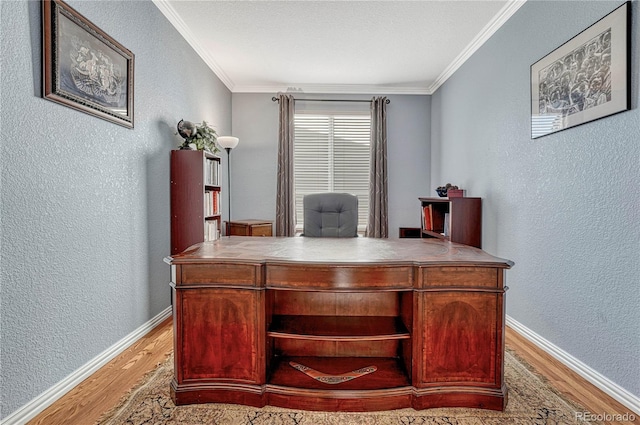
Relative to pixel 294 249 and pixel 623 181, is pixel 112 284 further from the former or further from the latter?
pixel 623 181

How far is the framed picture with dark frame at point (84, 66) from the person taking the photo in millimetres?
1596

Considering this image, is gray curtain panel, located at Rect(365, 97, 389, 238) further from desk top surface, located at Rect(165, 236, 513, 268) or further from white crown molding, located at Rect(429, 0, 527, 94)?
desk top surface, located at Rect(165, 236, 513, 268)

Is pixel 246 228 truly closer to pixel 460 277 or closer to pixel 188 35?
pixel 188 35

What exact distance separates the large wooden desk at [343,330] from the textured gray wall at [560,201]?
2.40ft

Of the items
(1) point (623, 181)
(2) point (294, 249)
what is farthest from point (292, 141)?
(1) point (623, 181)

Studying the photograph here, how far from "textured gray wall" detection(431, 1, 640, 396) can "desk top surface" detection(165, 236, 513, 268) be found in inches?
28.5

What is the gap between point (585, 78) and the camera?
1890mm

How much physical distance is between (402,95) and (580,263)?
335cm

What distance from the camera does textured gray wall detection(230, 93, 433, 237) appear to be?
4.61 metres

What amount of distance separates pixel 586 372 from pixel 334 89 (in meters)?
4.01

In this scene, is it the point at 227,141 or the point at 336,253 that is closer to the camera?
the point at 336,253

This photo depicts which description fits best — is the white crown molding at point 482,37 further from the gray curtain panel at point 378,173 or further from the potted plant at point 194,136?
the potted plant at point 194,136

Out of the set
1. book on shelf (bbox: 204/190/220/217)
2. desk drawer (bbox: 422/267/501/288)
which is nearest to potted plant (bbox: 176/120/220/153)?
book on shelf (bbox: 204/190/220/217)

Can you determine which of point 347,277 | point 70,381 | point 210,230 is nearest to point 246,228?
point 210,230
